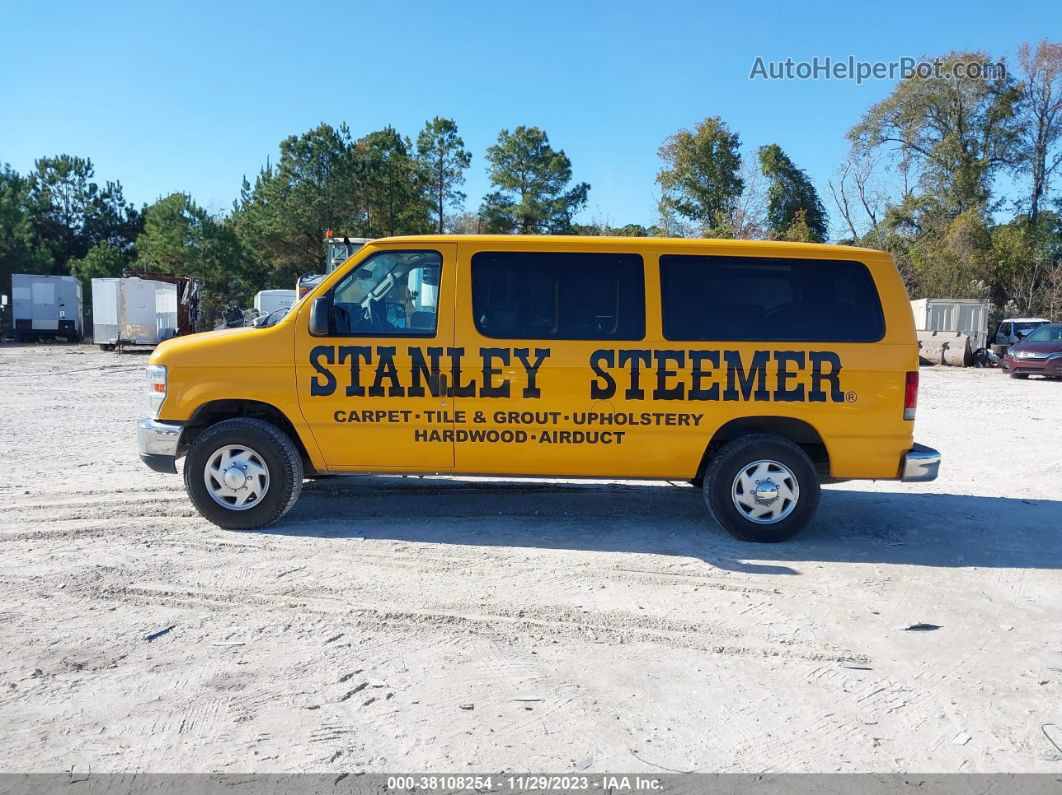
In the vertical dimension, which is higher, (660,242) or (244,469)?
(660,242)

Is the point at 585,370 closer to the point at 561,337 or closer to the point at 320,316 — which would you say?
the point at 561,337

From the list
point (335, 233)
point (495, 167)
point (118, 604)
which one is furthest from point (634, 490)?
point (495, 167)

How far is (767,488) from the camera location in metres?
5.84

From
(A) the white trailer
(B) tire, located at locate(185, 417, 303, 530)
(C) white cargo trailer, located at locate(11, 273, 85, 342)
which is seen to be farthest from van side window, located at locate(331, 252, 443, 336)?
(C) white cargo trailer, located at locate(11, 273, 85, 342)

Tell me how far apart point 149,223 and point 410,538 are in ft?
142

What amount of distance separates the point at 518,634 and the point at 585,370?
218 centimetres

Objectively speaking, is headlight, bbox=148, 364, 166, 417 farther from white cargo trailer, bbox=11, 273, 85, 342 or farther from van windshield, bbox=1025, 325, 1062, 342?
white cargo trailer, bbox=11, 273, 85, 342

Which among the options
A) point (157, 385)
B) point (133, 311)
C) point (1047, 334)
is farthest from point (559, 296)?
point (133, 311)

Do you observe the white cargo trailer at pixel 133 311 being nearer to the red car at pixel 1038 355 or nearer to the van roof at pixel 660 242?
the van roof at pixel 660 242

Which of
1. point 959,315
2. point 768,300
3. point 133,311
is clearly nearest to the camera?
point 768,300

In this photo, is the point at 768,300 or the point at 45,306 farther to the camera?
the point at 45,306

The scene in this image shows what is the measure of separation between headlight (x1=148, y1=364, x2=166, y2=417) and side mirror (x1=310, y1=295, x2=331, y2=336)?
1207mm

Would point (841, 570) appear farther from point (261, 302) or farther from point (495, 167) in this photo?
point (495, 167)

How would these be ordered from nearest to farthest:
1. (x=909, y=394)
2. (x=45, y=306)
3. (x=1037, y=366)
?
(x=909, y=394) → (x=1037, y=366) → (x=45, y=306)
